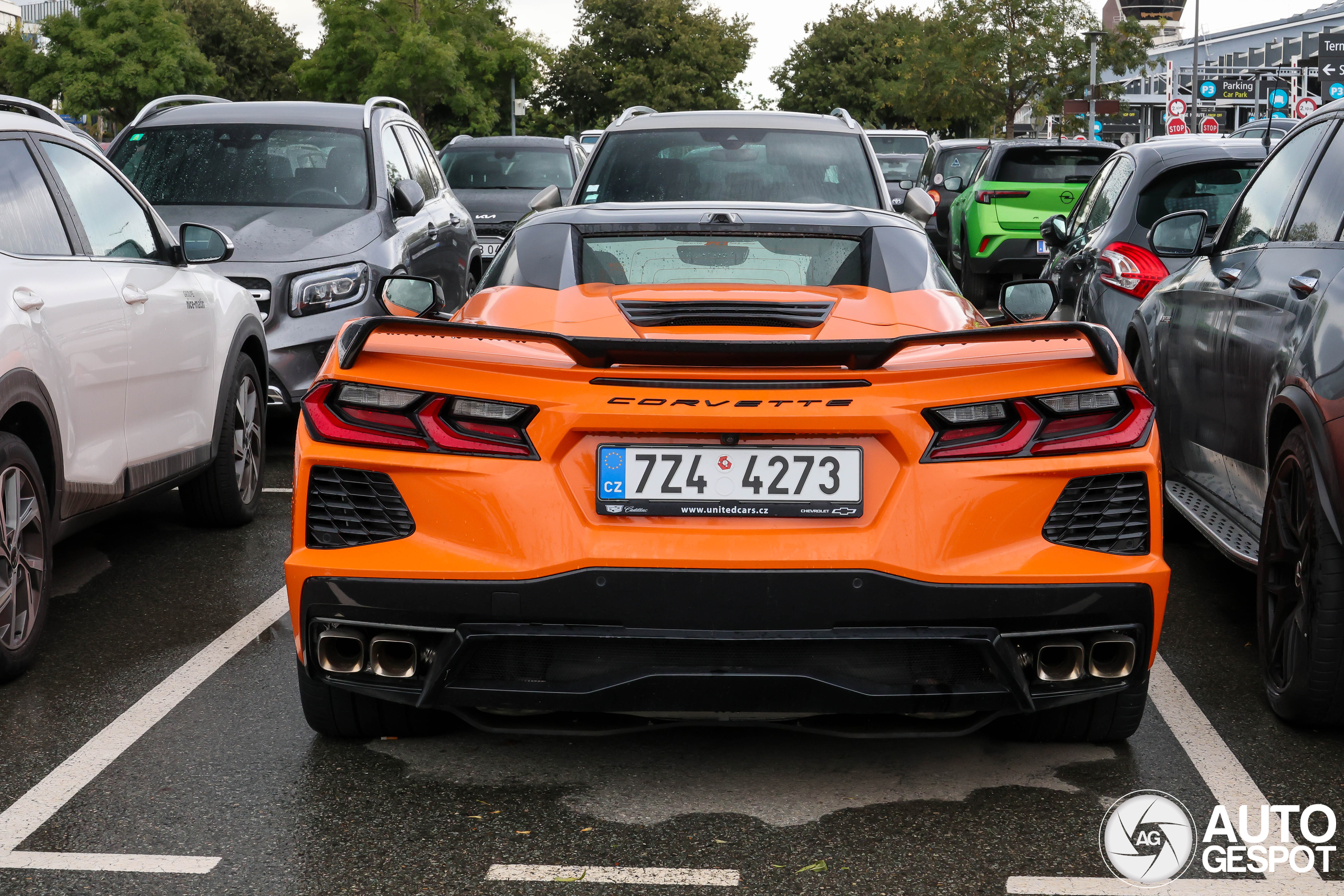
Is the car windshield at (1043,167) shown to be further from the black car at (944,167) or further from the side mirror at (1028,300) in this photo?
the side mirror at (1028,300)

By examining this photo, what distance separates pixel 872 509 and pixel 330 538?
1.22 m

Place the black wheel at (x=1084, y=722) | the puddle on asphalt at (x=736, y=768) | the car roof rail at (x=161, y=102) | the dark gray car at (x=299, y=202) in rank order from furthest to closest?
1. the car roof rail at (x=161, y=102)
2. the dark gray car at (x=299, y=202)
3. the black wheel at (x=1084, y=722)
4. the puddle on asphalt at (x=736, y=768)

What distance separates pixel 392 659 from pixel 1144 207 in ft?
20.4

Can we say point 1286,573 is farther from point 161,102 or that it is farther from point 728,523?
point 161,102

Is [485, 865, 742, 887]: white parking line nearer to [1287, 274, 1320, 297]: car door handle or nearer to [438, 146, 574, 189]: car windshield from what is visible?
[1287, 274, 1320, 297]: car door handle

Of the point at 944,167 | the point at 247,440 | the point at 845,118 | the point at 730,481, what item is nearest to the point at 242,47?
the point at 944,167

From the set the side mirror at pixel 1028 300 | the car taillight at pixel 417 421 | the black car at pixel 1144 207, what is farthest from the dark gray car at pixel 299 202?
the car taillight at pixel 417 421

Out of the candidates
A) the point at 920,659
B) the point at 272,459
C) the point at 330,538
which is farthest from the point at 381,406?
the point at 272,459

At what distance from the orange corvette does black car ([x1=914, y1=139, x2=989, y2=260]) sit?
1758 cm

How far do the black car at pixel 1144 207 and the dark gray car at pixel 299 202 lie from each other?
13.1ft

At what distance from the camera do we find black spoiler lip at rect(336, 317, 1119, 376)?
11.6 ft

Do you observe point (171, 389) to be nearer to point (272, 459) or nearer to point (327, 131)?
point (272, 459)

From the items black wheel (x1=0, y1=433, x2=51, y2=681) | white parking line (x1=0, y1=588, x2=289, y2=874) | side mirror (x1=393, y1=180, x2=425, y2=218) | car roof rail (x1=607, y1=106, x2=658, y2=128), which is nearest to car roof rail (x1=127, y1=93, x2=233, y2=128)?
side mirror (x1=393, y1=180, x2=425, y2=218)

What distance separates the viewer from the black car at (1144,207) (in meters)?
8.46
